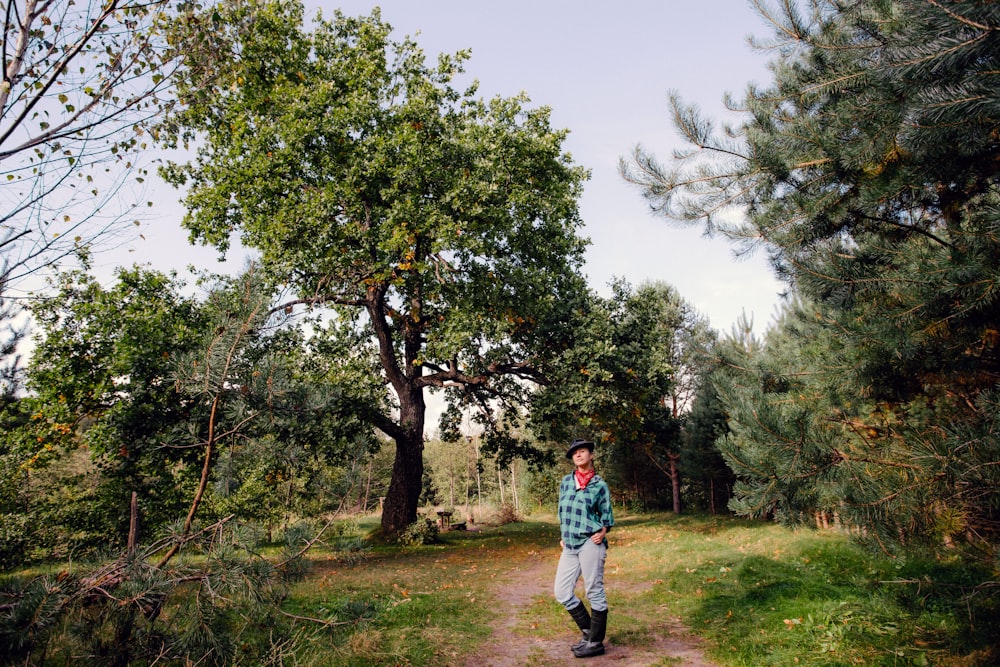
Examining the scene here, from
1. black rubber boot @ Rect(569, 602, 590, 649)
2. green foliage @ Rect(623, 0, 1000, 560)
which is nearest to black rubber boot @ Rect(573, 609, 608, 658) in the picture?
black rubber boot @ Rect(569, 602, 590, 649)

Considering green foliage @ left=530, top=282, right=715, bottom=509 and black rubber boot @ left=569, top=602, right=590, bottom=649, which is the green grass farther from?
green foliage @ left=530, top=282, right=715, bottom=509

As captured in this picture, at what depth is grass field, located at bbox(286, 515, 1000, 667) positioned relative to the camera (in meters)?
4.14

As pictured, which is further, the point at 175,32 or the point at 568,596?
the point at 568,596

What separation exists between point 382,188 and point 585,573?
9.85 meters

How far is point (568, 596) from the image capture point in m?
5.07

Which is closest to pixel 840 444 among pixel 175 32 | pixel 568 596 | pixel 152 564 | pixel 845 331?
pixel 845 331

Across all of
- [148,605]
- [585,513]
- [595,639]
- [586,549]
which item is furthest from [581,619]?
[148,605]

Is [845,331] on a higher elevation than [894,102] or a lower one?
lower

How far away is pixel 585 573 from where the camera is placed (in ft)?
16.3

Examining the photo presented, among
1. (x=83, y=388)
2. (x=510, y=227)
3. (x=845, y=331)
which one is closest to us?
(x=845, y=331)

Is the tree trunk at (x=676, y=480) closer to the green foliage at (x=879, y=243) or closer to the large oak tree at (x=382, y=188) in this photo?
the large oak tree at (x=382, y=188)

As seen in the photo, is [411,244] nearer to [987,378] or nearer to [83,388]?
[83,388]

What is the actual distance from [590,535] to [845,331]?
9.58ft

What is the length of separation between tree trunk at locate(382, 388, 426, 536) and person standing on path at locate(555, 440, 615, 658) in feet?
35.3
